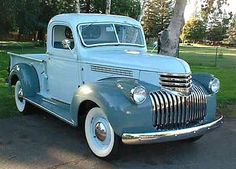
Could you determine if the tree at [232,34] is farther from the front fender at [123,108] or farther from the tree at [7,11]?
the front fender at [123,108]

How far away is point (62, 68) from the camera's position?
699cm

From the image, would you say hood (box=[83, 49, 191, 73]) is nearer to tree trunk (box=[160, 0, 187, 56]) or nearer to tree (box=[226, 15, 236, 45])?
tree trunk (box=[160, 0, 187, 56])

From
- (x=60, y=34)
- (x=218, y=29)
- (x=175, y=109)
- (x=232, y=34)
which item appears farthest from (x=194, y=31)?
(x=175, y=109)

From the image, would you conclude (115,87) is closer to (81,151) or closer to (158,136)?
(158,136)

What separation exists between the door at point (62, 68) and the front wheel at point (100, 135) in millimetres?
1049

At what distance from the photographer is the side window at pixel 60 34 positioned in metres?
7.01

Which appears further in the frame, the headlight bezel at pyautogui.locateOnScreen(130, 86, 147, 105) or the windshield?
the windshield

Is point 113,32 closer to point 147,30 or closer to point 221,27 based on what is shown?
point 147,30

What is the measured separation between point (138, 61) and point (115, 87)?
0.64 m

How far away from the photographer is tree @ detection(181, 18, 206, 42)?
7844 cm

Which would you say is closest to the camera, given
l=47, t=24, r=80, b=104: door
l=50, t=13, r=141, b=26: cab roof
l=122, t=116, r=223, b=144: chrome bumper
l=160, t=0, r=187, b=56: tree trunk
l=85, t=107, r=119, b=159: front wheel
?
l=122, t=116, r=223, b=144: chrome bumper

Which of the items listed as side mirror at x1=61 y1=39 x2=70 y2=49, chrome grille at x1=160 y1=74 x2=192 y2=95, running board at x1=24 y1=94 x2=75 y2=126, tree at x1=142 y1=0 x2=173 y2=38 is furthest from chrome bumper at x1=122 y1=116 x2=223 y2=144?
tree at x1=142 y1=0 x2=173 y2=38

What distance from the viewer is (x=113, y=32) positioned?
23.0 feet

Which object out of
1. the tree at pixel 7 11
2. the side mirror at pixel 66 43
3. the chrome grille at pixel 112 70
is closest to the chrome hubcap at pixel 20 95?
the side mirror at pixel 66 43
